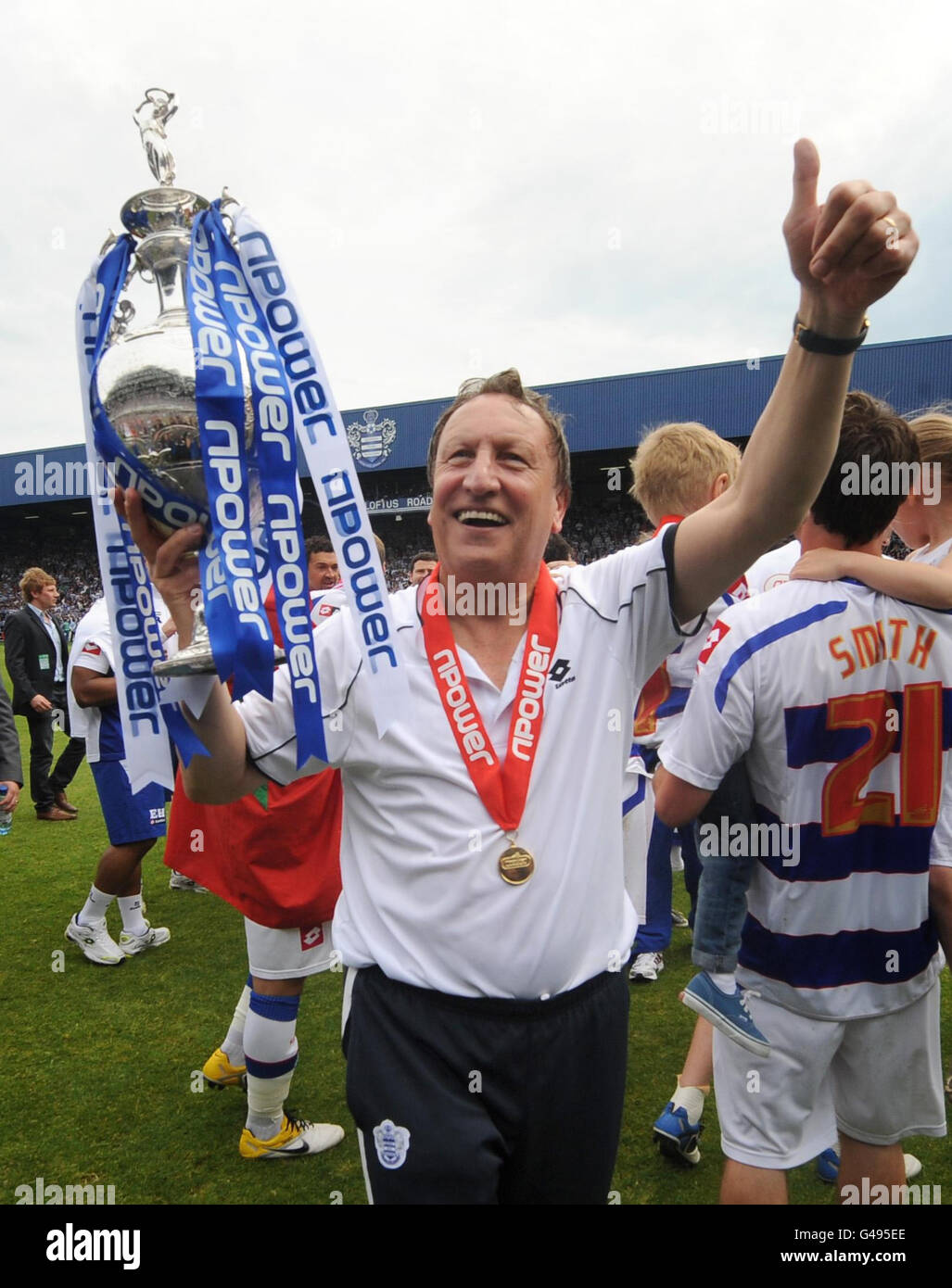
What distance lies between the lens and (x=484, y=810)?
159 cm

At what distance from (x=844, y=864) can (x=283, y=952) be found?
1.89 meters

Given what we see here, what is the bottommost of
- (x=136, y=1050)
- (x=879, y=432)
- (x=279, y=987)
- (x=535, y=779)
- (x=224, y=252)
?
(x=136, y=1050)

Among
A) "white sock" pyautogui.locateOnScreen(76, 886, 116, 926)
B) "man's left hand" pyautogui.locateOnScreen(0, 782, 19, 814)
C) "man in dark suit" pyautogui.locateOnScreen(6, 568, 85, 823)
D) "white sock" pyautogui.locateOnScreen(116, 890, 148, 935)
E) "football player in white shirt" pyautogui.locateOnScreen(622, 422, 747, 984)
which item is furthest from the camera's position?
"man in dark suit" pyautogui.locateOnScreen(6, 568, 85, 823)

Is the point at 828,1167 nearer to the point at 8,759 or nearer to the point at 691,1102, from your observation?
the point at 691,1102

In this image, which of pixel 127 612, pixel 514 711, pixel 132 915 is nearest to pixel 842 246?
pixel 514 711

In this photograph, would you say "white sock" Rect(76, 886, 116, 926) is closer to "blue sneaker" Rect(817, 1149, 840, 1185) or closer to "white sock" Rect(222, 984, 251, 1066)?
"white sock" Rect(222, 984, 251, 1066)

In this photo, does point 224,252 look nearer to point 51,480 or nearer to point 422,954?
A: point 422,954

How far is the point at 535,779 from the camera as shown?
1.64 metres

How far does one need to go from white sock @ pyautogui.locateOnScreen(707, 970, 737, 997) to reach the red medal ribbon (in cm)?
94

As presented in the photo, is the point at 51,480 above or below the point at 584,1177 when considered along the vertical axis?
above

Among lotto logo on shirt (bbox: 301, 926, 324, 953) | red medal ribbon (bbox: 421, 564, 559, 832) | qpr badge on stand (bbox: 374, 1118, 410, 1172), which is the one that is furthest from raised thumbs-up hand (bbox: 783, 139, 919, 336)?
lotto logo on shirt (bbox: 301, 926, 324, 953)

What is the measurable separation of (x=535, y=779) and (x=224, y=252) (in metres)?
1.18

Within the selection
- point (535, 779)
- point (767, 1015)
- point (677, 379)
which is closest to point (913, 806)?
point (767, 1015)

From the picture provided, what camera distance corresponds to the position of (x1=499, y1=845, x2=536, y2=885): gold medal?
61.5 inches
